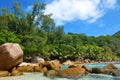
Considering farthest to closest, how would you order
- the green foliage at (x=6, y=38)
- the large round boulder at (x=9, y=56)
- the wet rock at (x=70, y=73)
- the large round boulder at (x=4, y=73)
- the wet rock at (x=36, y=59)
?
1. the wet rock at (x=36, y=59)
2. the green foliage at (x=6, y=38)
3. the large round boulder at (x=9, y=56)
4. the large round boulder at (x=4, y=73)
5. the wet rock at (x=70, y=73)

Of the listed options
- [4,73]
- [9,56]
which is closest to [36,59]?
[9,56]

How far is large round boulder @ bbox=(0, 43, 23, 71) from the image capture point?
66.9 feet

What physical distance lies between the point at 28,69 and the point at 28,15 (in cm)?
2439

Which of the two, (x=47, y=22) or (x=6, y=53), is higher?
(x=47, y=22)

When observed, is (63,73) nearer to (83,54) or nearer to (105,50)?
(83,54)

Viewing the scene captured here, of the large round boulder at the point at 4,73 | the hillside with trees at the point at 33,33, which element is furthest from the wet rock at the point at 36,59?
the large round boulder at the point at 4,73

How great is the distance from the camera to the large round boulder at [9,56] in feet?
66.9

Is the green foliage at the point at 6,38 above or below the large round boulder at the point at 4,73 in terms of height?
above

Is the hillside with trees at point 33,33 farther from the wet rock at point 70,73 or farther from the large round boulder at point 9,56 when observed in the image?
the wet rock at point 70,73

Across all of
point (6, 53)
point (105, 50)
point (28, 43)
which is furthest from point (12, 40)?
point (105, 50)

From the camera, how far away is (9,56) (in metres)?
20.4

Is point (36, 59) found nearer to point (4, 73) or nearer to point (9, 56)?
point (9, 56)

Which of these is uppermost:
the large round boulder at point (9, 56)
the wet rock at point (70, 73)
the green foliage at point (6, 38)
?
the green foliage at point (6, 38)

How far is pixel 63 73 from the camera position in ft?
61.0
